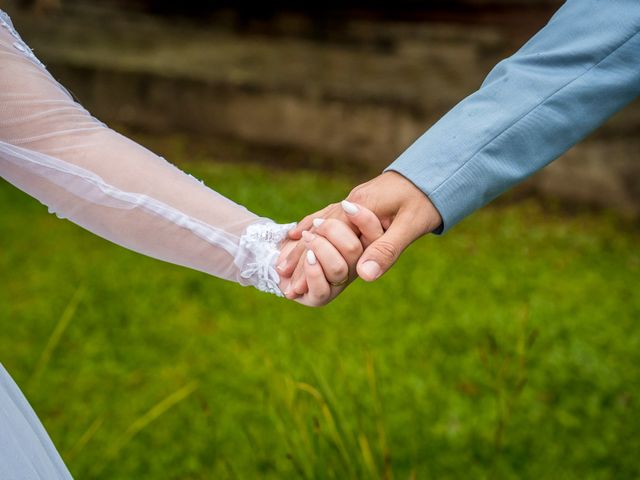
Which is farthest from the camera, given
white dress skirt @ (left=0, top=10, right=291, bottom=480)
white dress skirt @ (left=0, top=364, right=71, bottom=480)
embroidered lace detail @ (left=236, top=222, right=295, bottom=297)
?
embroidered lace detail @ (left=236, top=222, right=295, bottom=297)

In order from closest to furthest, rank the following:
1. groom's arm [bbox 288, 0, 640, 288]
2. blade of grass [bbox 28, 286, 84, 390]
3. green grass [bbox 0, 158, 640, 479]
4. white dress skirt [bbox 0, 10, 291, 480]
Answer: white dress skirt [bbox 0, 10, 291, 480] < groom's arm [bbox 288, 0, 640, 288] < blade of grass [bbox 28, 286, 84, 390] < green grass [bbox 0, 158, 640, 479]

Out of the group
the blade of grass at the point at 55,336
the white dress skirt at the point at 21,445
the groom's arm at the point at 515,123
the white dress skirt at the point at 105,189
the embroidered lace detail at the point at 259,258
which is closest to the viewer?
the white dress skirt at the point at 21,445

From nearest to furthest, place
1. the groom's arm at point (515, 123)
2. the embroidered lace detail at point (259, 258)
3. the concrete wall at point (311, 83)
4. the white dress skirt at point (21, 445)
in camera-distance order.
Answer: the white dress skirt at point (21, 445)
the groom's arm at point (515, 123)
the embroidered lace detail at point (259, 258)
the concrete wall at point (311, 83)

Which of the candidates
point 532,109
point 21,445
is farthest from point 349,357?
point 21,445

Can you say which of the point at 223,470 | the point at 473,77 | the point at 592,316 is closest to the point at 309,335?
the point at 223,470

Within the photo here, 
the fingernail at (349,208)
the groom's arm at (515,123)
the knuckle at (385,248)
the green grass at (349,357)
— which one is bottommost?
the green grass at (349,357)

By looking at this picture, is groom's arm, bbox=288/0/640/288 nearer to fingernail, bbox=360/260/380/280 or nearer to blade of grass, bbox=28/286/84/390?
fingernail, bbox=360/260/380/280

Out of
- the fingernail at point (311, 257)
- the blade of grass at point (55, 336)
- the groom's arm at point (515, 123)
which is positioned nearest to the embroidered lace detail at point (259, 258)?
the fingernail at point (311, 257)

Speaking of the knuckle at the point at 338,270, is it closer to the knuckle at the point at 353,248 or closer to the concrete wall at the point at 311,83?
the knuckle at the point at 353,248

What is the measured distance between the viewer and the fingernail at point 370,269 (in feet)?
5.19

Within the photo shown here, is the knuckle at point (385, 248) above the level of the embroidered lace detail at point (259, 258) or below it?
above

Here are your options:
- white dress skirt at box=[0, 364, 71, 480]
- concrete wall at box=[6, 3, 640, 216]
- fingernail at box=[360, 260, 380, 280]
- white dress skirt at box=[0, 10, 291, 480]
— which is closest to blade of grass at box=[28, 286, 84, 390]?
white dress skirt at box=[0, 10, 291, 480]

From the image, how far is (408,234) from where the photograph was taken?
1.65 metres

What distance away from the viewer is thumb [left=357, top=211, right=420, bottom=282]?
161cm
